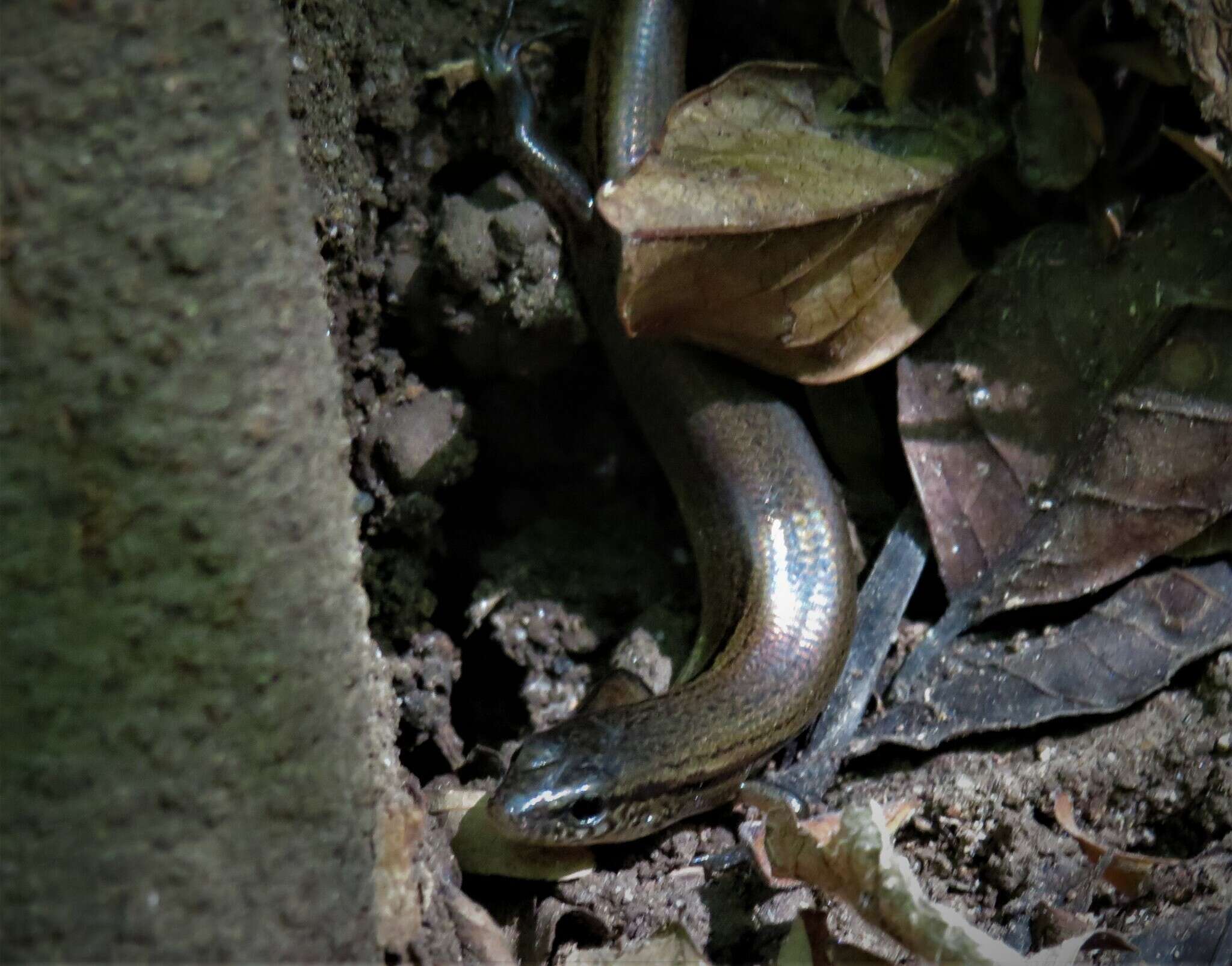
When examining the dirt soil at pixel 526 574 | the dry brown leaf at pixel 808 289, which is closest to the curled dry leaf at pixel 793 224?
the dry brown leaf at pixel 808 289

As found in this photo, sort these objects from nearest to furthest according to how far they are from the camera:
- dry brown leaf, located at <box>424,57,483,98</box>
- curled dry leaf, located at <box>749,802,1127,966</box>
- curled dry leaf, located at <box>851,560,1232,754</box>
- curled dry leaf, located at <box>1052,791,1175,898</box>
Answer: curled dry leaf, located at <box>749,802,1127,966</box>
curled dry leaf, located at <box>1052,791,1175,898</box>
curled dry leaf, located at <box>851,560,1232,754</box>
dry brown leaf, located at <box>424,57,483,98</box>

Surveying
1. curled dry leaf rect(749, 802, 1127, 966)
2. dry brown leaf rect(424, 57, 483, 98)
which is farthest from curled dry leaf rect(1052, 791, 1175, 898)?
dry brown leaf rect(424, 57, 483, 98)

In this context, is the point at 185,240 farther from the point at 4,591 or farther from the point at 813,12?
the point at 813,12

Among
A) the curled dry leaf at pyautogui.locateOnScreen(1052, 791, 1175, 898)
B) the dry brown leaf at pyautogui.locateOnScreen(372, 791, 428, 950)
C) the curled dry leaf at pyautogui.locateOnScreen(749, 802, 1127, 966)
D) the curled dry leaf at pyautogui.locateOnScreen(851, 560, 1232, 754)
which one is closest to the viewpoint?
the dry brown leaf at pyautogui.locateOnScreen(372, 791, 428, 950)

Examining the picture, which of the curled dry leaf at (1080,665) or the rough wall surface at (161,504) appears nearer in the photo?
the rough wall surface at (161,504)

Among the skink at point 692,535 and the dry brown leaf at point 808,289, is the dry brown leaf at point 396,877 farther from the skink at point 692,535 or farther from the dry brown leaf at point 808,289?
the dry brown leaf at point 808,289

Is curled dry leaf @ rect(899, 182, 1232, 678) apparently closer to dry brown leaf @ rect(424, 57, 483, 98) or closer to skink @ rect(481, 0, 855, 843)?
skink @ rect(481, 0, 855, 843)

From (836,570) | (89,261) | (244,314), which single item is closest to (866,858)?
(836,570)
